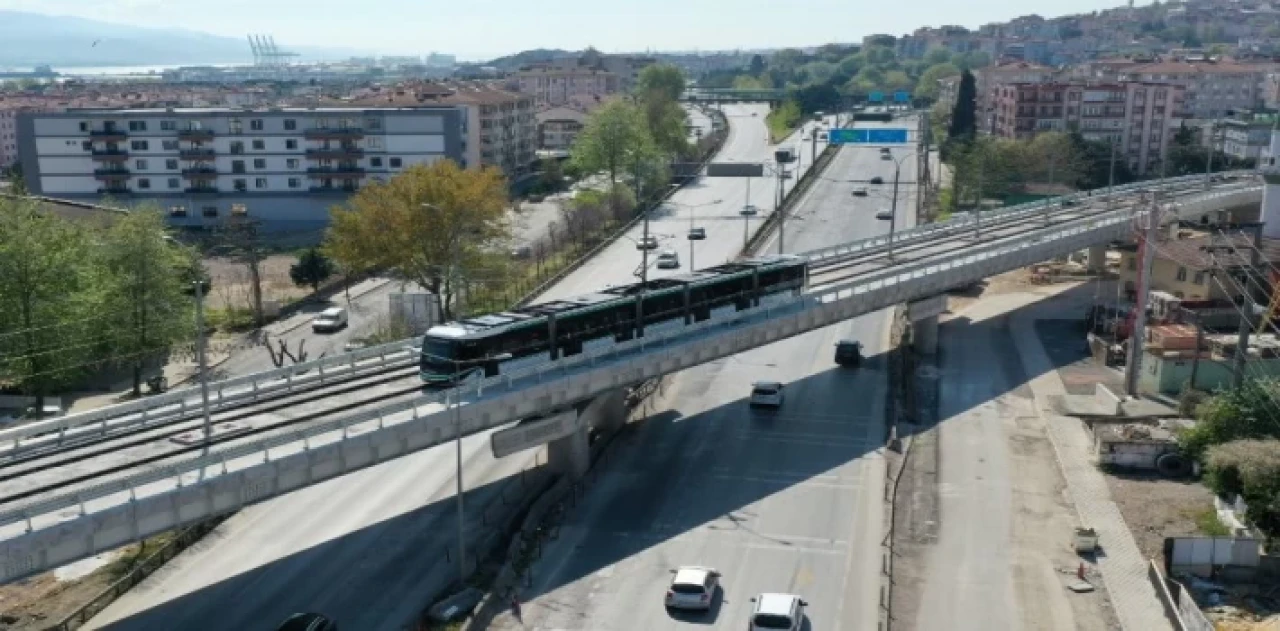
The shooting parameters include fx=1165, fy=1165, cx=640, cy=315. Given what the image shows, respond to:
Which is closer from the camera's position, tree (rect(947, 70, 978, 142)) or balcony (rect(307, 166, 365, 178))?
balcony (rect(307, 166, 365, 178))

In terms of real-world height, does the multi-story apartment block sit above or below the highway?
above

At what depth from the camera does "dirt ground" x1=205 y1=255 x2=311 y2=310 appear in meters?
59.9

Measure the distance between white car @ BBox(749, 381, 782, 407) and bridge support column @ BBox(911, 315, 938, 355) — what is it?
993 centimetres

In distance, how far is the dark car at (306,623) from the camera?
2294 cm

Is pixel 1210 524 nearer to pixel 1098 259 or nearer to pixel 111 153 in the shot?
pixel 1098 259

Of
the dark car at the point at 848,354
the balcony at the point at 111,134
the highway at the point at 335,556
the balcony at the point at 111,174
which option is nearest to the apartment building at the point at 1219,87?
the dark car at the point at 848,354

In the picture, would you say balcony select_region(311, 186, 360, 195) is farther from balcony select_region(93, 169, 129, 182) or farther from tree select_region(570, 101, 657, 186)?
tree select_region(570, 101, 657, 186)

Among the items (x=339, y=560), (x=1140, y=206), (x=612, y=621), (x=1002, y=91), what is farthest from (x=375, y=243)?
(x=1002, y=91)

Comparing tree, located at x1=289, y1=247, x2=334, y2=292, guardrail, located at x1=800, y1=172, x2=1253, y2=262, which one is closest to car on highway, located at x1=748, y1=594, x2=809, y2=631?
guardrail, located at x1=800, y1=172, x2=1253, y2=262

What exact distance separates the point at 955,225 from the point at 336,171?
45.4 meters

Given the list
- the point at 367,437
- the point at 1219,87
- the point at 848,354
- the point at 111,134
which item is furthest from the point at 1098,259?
the point at 1219,87

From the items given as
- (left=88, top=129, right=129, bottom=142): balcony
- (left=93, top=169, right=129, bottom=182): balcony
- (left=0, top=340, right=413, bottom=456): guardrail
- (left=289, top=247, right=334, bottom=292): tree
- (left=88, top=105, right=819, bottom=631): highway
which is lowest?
(left=88, top=105, right=819, bottom=631): highway

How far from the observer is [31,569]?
66.6 ft

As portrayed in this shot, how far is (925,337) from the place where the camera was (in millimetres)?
46938
